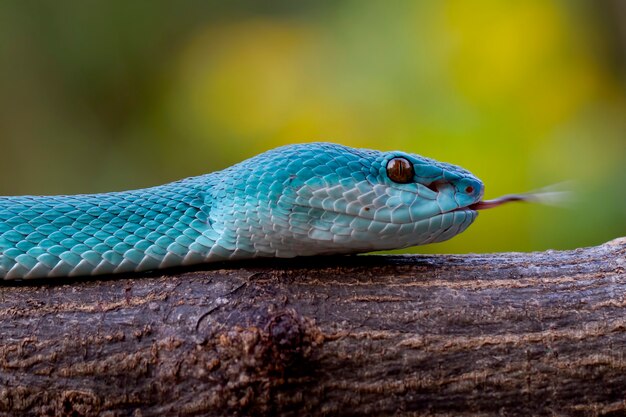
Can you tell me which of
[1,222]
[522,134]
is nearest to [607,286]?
[1,222]

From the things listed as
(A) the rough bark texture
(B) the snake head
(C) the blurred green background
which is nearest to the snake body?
(B) the snake head

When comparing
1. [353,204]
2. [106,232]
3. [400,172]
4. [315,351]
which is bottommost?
[315,351]

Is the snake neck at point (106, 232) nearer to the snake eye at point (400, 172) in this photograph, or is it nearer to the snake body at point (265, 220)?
the snake body at point (265, 220)

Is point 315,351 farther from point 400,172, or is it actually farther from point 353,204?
point 400,172

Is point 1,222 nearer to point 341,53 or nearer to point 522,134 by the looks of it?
point 522,134

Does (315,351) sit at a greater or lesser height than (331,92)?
lesser

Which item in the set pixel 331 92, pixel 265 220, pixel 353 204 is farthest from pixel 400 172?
pixel 331 92
